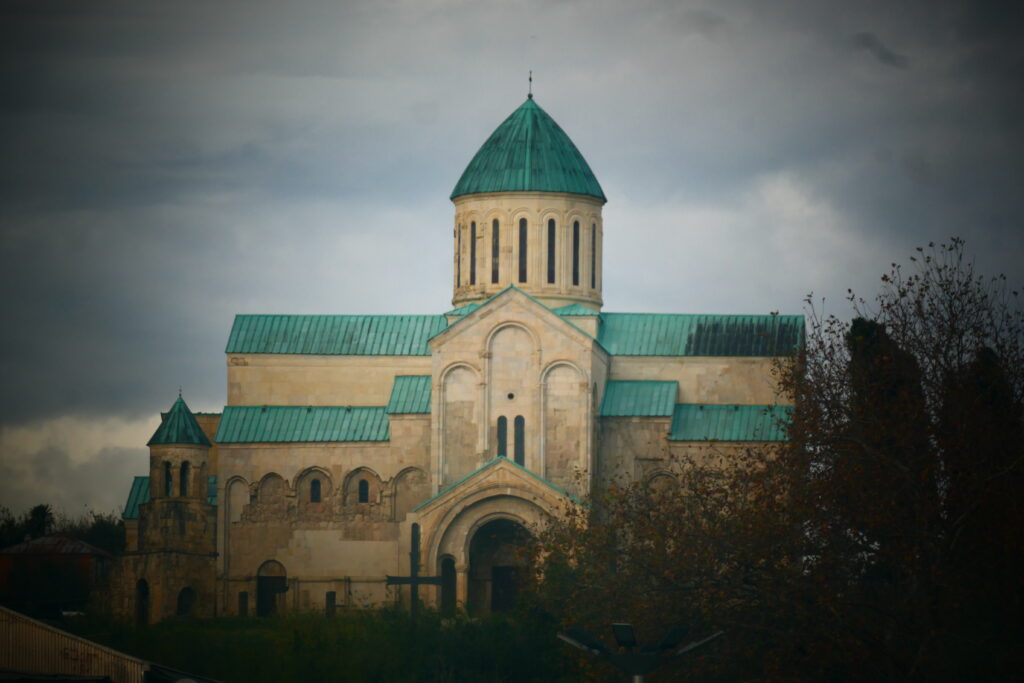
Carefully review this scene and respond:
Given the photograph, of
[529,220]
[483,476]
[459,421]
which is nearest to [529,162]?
[529,220]

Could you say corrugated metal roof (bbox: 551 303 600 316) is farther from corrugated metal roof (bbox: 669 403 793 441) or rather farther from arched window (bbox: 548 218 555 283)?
corrugated metal roof (bbox: 669 403 793 441)

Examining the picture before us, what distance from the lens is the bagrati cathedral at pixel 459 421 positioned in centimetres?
4919

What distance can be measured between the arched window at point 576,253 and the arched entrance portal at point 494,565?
743 cm

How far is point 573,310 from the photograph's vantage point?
5188 cm

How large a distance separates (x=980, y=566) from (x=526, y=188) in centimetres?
2177

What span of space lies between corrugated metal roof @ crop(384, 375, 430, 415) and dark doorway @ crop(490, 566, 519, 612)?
15.6 feet

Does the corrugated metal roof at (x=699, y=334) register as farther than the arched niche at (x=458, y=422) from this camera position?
Yes

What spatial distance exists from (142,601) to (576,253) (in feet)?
49.5

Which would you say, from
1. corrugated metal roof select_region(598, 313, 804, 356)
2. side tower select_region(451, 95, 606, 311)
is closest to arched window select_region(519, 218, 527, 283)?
side tower select_region(451, 95, 606, 311)

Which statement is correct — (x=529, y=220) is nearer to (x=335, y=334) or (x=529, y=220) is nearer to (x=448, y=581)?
(x=335, y=334)

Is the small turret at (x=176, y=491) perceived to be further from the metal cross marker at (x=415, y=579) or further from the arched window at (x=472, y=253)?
the arched window at (x=472, y=253)

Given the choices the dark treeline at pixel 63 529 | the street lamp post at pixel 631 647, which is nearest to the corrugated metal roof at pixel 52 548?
the dark treeline at pixel 63 529

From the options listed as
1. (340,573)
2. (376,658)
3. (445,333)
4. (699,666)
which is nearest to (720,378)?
(445,333)

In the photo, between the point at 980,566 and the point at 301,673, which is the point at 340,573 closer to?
the point at 301,673
